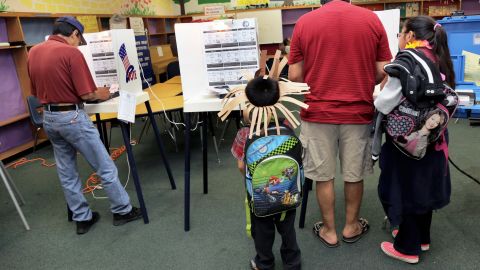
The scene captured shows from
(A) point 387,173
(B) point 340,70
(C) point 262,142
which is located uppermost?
(B) point 340,70

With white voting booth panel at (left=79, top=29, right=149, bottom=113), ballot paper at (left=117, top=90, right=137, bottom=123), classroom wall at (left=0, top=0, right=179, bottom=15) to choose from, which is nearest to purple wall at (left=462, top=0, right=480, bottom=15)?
classroom wall at (left=0, top=0, right=179, bottom=15)

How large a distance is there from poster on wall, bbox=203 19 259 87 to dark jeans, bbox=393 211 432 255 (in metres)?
1.23

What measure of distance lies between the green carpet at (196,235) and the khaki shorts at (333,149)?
46cm

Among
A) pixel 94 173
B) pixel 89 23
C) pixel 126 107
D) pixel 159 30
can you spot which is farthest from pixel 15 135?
pixel 159 30

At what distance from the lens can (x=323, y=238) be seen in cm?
215

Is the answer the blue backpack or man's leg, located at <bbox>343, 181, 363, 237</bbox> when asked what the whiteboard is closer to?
man's leg, located at <bbox>343, 181, 363, 237</bbox>

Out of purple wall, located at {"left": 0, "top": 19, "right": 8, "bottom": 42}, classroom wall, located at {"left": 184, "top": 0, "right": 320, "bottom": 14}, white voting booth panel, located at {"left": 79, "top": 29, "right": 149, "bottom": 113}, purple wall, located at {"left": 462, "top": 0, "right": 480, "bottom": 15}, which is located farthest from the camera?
classroom wall, located at {"left": 184, "top": 0, "right": 320, "bottom": 14}

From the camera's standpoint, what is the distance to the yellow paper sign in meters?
5.24

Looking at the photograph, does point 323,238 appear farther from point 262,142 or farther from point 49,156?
point 49,156

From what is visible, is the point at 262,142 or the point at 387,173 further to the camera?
the point at 387,173

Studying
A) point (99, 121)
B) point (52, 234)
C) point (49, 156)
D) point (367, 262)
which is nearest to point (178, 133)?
point (49, 156)

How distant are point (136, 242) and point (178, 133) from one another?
8.69 ft

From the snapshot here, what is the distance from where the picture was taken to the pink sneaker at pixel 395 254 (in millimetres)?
1903

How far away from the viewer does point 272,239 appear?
177 cm
